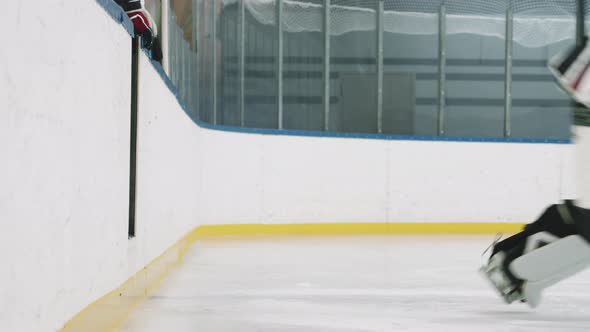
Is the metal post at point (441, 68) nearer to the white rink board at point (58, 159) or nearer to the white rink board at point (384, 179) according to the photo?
the white rink board at point (384, 179)

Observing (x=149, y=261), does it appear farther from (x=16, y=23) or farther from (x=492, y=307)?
(x=16, y=23)

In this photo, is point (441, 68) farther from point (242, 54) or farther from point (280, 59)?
point (242, 54)

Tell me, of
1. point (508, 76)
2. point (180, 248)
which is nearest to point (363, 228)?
point (508, 76)

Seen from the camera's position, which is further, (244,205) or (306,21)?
(306,21)

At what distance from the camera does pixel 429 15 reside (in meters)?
12.1

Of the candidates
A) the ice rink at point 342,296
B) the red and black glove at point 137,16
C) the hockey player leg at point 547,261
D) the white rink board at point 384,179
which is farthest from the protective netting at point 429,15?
the hockey player leg at point 547,261

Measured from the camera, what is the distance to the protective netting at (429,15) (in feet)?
37.3

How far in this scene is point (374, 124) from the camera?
1148 cm

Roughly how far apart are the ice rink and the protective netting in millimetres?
4161

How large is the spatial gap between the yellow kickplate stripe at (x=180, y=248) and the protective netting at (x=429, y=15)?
237cm

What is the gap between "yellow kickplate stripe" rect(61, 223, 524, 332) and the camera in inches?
131

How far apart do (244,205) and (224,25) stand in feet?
6.60

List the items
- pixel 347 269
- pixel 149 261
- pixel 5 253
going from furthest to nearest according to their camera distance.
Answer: pixel 347 269 → pixel 149 261 → pixel 5 253

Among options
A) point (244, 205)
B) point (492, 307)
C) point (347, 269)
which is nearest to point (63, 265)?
point (492, 307)
